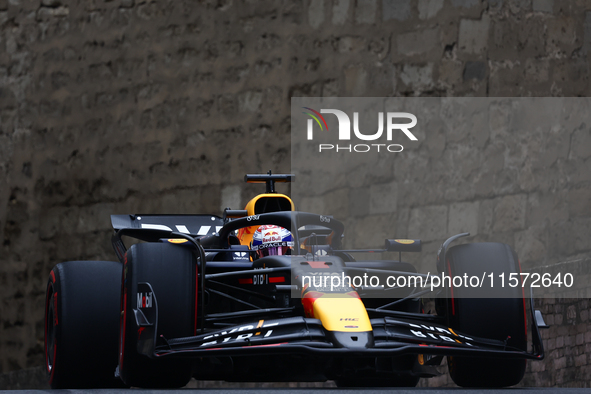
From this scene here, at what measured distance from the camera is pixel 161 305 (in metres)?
3.64

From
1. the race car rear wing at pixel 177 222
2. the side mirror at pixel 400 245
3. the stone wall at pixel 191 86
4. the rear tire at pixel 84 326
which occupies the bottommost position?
the rear tire at pixel 84 326

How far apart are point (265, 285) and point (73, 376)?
107cm

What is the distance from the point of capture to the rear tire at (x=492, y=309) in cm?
399

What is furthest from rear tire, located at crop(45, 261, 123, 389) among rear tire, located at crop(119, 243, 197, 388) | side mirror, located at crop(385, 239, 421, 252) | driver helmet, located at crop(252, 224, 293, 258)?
side mirror, located at crop(385, 239, 421, 252)

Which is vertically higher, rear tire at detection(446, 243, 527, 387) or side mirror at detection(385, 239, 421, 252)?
side mirror at detection(385, 239, 421, 252)

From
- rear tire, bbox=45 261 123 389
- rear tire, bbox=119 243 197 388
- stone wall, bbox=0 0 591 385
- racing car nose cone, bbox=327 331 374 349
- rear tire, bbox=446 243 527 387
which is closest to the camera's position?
racing car nose cone, bbox=327 331 374 349

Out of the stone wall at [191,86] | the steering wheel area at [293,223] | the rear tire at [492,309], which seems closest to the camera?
the rear tire at [492,309]

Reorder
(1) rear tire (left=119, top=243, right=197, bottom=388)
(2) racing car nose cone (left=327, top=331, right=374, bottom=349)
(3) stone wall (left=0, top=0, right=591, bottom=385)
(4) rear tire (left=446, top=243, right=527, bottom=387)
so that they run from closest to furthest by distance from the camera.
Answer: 1. (2) racing car nose cone (left=327, top=331, right=374, bottom=349)
2. (1) rear tire (left=119, top=243, right=197, bottom=388)
3. (4) rear tire (left=446, top=243, right=527, bottom=387)
4. (3) stone wall (left=0, top=0, right=591, bottom=385)

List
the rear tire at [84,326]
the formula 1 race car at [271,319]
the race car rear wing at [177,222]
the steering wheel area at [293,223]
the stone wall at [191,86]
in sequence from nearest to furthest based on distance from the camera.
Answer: the formula 1 race car at [271,319]
the rear tire at [84,326]
the steering wheel area at [293,223]
the race car rear wing at [177,222]
the stone wall at [191,86]

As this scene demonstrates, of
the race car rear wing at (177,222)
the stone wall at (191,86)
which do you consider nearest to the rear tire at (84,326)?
the race car rear wing at (177,222)

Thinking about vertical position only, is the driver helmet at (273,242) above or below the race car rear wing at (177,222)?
below

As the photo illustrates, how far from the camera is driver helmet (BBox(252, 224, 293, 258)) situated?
4.66 meters

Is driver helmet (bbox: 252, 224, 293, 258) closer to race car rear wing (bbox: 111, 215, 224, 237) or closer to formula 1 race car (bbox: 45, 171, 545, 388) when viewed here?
formula 1 race car (bbox: 45, 171, 545, 388)

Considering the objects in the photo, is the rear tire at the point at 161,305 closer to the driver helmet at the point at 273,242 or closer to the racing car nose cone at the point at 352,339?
the racing car nose cone at the point at 352,339
